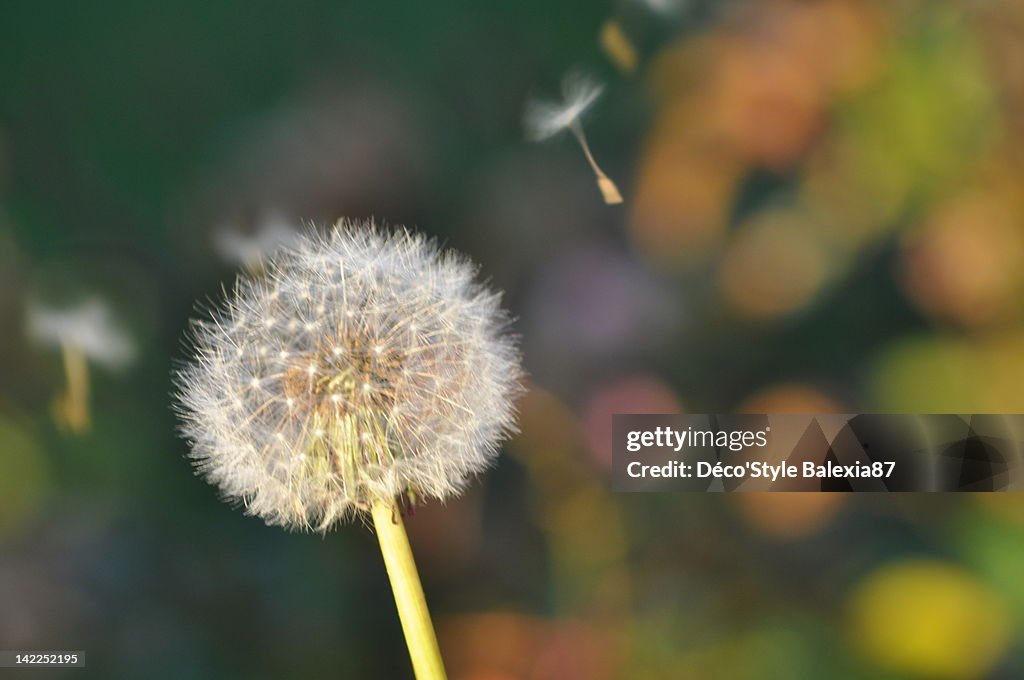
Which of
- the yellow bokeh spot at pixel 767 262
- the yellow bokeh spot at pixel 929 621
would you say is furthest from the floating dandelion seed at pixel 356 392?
the yellow bokeh spot at pixel 929 621

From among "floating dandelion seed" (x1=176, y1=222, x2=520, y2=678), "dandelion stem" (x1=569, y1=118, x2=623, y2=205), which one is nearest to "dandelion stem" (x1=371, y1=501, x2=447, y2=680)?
"floating dandelion seed" (x1=176, y1=222, x2=520, y2=678)

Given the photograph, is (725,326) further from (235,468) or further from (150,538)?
(150,538)

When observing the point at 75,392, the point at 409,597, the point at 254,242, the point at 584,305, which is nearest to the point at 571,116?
the point at 584,305

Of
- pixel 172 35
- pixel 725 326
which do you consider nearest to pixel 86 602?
pixel 172 35

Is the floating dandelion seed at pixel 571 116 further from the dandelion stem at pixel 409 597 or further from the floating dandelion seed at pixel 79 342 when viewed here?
the floating dandelion seed at pixel 79 342

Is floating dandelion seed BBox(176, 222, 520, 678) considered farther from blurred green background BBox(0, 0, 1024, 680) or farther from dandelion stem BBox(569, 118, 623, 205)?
dandelion stem BBox(569, 118, 623, 205)

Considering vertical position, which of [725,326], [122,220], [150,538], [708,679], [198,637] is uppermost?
[122,220]
